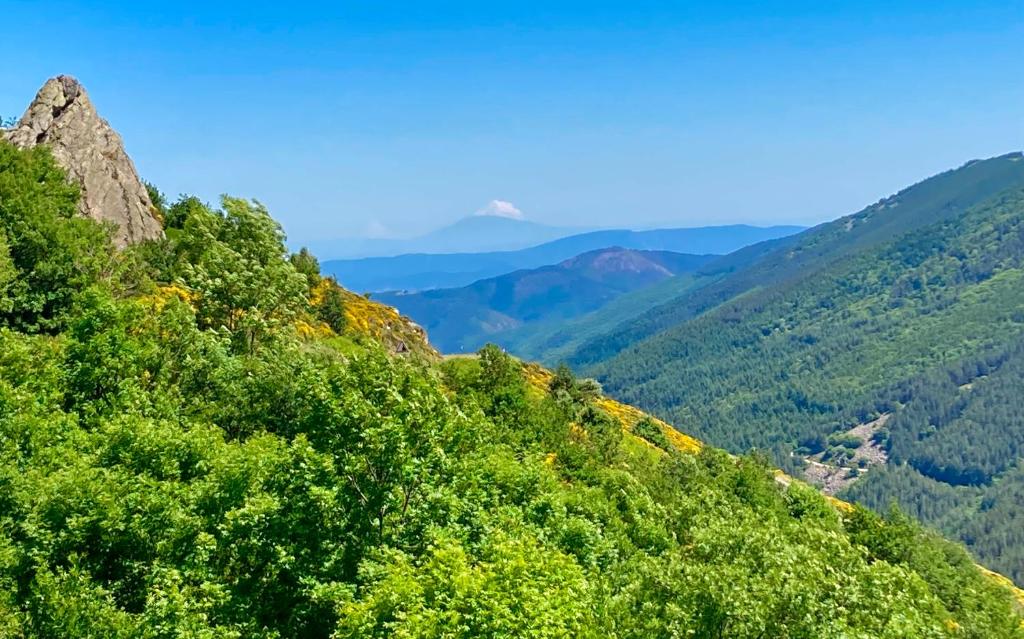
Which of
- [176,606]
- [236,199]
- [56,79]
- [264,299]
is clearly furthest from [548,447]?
[56,79]

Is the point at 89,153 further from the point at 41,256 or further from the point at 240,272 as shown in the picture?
the point at 240,272

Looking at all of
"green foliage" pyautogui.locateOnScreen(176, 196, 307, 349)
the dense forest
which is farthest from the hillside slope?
"green foliage" pyautogui.locateOnScreen(176, 196, 307, 349)

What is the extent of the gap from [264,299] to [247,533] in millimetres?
35386

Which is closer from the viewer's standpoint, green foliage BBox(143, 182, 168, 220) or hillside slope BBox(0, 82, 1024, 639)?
hillside slope BBox(0, 82, 1024, 639)

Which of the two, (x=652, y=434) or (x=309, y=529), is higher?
(x=309, y=529)

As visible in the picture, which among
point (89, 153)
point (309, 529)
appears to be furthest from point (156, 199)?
point (309, 529)

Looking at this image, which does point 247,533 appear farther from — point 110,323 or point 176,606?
point 110,323

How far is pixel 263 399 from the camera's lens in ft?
125

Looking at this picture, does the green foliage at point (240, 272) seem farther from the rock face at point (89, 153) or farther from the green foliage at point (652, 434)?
the green foliage at point (652, 434)

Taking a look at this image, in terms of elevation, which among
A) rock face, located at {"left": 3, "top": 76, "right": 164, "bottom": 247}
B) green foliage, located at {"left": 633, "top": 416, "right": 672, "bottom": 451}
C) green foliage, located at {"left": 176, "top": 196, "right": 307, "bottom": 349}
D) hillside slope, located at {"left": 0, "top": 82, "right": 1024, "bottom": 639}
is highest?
rock face, located at {"left": 3, "top": 76, "right": 164, "bottom": 247}

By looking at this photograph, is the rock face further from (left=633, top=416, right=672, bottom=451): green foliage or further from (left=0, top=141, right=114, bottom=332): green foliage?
(left=633, top=416, right=672, bottom=451): green foliage

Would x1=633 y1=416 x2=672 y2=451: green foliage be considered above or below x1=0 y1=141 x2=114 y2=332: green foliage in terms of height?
below

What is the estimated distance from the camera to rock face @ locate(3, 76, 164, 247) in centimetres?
7094

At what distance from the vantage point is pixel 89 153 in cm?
7506
